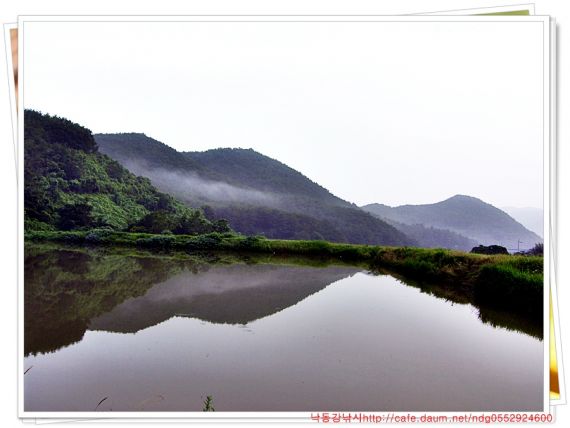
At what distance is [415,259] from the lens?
35.3 ft

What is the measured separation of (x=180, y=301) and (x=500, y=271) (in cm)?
562

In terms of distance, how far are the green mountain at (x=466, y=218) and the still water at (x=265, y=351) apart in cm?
142

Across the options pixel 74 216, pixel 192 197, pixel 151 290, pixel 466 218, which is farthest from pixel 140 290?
pixel 192 197

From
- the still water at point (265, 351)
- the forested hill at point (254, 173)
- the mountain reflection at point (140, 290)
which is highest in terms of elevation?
the forested hill at point (254, 173)

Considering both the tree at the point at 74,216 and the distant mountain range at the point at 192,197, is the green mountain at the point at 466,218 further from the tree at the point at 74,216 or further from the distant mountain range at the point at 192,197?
the tree at the point at 74,216

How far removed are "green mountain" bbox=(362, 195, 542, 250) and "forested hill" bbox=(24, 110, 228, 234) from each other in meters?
8.26

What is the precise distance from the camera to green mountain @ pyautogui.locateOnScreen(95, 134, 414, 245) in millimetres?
13570

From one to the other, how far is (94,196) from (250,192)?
6587 millimetres

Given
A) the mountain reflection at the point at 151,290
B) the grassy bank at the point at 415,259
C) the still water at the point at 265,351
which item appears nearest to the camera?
the still water at the point at 265,351

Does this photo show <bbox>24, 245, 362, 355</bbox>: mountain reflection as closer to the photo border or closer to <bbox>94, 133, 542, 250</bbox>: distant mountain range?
the photo border

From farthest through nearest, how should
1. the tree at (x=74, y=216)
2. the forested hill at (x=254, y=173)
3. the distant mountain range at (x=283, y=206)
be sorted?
the forested hill at (x=254, y=173), the tree at (x=74, y=216), the distant mountain range at (x=283, y=206)

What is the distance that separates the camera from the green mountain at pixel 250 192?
13.6 m

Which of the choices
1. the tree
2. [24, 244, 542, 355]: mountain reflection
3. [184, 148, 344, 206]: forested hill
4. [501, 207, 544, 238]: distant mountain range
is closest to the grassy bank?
the tree

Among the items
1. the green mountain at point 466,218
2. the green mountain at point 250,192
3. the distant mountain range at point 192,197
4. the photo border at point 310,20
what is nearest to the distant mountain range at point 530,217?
the photo border at point 310,20
